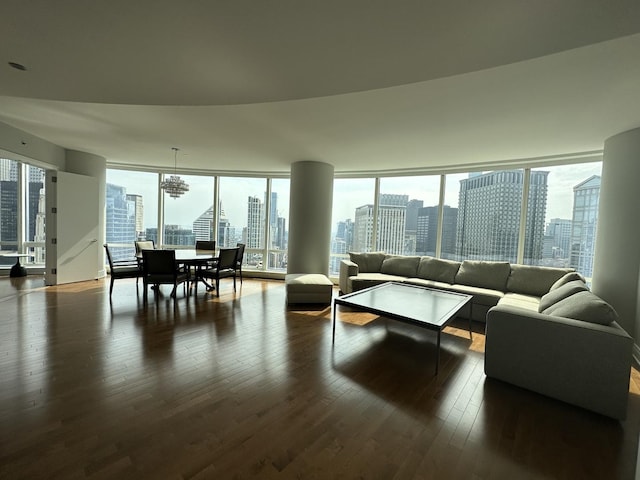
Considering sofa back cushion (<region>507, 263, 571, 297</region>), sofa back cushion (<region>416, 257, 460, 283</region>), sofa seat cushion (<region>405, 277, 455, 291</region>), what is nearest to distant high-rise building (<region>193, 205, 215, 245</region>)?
sofa seat cushion (<region>405, 277, 455, 291</region>)

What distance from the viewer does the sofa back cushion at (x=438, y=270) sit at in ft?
15.9

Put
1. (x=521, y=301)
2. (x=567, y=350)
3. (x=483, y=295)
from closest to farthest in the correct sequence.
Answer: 1. (x=567, y=350)
2. (x=521, y=301)
3. (x=483, y=295)

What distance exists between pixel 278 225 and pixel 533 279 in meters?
5.35

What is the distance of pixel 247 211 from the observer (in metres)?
7.17

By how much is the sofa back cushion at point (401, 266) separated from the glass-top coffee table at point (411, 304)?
101 centimetres

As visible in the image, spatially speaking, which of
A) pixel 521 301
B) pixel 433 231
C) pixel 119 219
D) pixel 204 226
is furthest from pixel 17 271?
pixel 521 301

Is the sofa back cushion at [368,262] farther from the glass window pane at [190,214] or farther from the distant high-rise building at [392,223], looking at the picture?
the glass window pane at [190,214]

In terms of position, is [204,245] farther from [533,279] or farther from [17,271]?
[533,279]

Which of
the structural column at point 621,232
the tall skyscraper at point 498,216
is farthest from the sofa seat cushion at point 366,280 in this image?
the structural column at point 621,232

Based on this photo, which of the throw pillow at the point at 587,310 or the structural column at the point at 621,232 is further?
the structural column at the point at 621,232

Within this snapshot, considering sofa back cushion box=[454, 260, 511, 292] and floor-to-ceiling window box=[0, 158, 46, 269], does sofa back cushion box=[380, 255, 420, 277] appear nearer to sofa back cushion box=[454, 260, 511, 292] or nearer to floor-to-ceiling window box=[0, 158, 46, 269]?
sofa back cushion box=[454, 260, 511, 292]

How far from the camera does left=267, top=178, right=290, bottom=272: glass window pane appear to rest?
7016mm

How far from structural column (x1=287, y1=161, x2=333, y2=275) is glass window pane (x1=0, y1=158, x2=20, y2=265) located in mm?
6173

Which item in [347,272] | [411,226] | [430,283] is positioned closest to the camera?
[430,283]
